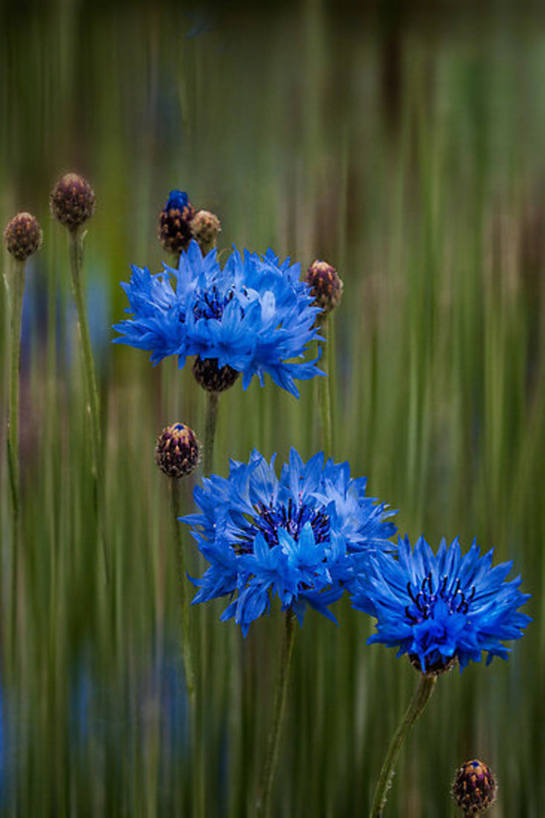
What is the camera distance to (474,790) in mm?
661

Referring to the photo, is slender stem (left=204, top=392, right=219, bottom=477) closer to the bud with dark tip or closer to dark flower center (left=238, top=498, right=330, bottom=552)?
dark flower center (left=238, top=498, right=330, bottom=552)

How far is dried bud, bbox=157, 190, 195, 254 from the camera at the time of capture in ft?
2.70

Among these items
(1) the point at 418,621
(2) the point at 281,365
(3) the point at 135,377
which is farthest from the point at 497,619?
(3) the point at 135,377

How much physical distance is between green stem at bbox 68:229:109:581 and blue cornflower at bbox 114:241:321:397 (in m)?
0.18

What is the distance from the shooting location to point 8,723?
34.8 inches

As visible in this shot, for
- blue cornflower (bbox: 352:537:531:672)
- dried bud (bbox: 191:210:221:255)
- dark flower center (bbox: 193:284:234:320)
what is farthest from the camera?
dried bud (bbox: 191:210:221:255)

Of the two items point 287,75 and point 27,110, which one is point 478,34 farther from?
point 27,110

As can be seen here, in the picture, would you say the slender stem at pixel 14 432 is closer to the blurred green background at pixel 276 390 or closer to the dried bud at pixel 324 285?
the blurred green background at pixel 276 390

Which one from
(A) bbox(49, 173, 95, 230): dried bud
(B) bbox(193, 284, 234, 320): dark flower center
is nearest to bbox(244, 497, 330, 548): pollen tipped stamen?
(B) bbox(193, 284, 234, 320): dark flower center

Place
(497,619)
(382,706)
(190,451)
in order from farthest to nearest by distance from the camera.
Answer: (382,706) → (190,451) → (497,619)

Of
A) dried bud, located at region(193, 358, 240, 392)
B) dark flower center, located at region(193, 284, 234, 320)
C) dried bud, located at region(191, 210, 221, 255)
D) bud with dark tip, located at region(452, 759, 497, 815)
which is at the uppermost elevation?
dried bud, located at region(191, 210, 221, 255)

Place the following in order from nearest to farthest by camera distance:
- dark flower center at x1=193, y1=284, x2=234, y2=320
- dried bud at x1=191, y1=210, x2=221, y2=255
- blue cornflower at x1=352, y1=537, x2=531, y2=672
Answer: blue cornflower at x1=352, y1=537, x2=531, y2=672, dark flower center at x1=193, y1=284, x2=234, y2=320, dried bud at x1=191, y1=210, x2=221, y2=255

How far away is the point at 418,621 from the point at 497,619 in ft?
0.15

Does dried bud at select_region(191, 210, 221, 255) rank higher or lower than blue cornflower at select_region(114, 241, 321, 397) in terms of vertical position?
higher
